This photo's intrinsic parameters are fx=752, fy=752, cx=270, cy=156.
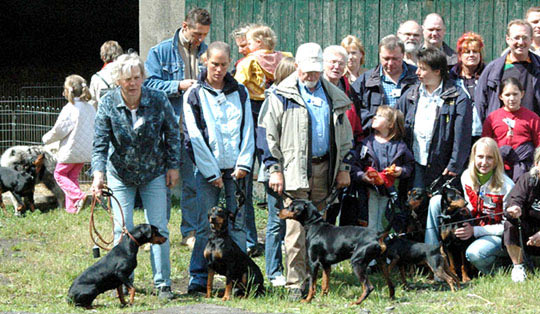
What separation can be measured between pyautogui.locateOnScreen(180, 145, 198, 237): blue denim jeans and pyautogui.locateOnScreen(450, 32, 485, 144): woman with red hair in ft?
9.29

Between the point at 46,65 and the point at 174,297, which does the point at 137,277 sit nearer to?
the point at 174,297

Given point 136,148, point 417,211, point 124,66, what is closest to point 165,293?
point 136,148

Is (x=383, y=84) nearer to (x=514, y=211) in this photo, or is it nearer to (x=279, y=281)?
(x=514, y=211)

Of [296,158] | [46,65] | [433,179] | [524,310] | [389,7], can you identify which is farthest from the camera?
[46,65]

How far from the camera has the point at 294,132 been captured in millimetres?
6176

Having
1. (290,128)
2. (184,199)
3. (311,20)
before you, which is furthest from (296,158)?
(311,20)

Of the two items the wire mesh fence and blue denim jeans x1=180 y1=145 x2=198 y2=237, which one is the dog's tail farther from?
the wire mesh fence

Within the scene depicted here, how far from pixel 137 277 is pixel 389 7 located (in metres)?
5.04

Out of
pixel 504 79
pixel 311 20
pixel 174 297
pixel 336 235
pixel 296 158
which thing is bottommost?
pixel 174 297

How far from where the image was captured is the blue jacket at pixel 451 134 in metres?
6.75

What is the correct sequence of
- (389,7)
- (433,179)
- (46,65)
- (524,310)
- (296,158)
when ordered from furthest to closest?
(46,65) < (389,7) < (433,179) < (296,158) < (524,310)

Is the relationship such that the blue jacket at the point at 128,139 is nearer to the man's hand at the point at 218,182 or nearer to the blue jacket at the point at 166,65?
the man's hand at the point at 218,182

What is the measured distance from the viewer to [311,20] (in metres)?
10.1

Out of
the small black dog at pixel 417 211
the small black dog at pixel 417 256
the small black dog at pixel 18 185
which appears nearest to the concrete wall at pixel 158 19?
the small black dog at pixel 18 185
